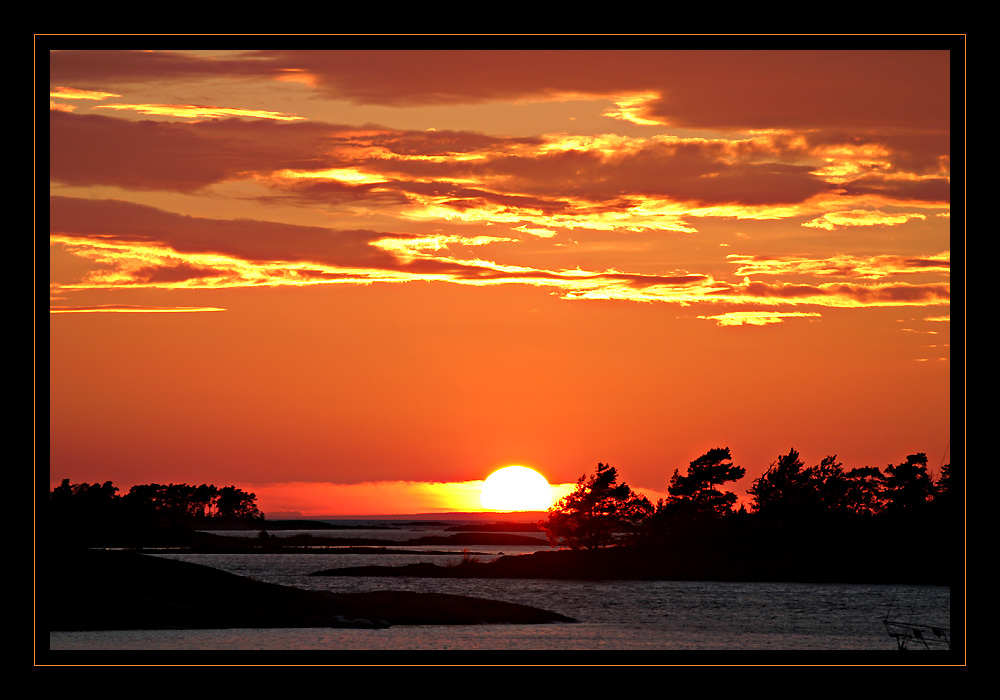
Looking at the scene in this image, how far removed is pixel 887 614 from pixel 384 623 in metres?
58.0

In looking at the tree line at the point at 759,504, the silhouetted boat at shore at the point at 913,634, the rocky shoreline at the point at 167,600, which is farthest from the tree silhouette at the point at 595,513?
the rocky shoreline at the point at 167,600

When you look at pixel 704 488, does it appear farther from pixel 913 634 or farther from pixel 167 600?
pixel 167 600

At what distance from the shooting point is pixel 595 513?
146 m

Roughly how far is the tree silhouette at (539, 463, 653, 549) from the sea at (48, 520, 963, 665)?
6.65m

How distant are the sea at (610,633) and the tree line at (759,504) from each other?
7.77m

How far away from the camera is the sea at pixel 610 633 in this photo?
26.2m

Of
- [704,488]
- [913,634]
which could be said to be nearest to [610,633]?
[913,634]

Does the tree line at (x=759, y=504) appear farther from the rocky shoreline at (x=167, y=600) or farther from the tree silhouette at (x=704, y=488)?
the rocky shoreline at (x=167, y=600)

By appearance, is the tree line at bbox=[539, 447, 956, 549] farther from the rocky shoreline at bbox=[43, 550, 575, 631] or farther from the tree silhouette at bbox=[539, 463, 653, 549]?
the rocky shoreline at bbox=[43, 550, 575, 631]

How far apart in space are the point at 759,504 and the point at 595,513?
22845 millimetres

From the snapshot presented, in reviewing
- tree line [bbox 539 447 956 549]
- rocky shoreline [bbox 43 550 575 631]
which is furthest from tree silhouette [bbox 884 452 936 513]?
rocky shoreline [bbox 43 550 575 631]

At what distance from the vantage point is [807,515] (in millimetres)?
149000
